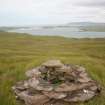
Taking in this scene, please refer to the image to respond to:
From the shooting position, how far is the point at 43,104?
761 inches

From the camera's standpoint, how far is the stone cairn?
19484mm

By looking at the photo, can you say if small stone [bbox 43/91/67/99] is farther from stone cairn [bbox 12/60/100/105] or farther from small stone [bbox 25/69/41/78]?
small stone [bbox 25/69/41/78]

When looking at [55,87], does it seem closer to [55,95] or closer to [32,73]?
[55,95]

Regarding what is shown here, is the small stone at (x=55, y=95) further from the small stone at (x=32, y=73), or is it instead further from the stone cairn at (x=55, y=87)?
the small stone at (x=32, y=73)

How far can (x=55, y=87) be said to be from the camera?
20266mm

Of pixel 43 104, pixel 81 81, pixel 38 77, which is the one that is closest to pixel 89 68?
pixel 81 81

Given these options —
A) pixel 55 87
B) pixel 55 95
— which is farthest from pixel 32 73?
pixel 55 95

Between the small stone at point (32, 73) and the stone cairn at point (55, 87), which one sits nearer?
the stone cairn at point (55, 87)

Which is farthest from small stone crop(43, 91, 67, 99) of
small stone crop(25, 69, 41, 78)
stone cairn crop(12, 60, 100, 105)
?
small stone crop(25, 69, 41, 78)

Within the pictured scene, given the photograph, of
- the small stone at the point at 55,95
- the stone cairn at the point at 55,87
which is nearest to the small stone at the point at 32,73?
the stone cairn at the point at 55,87

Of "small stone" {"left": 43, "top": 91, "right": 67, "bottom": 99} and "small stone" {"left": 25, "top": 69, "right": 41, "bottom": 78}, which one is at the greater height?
"small stone" {"left": 25, "top": 69, "right": 41, "bottom": 78}

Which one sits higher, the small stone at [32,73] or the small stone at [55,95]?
the small stone at [32,73]

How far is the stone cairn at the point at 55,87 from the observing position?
63.9 feet

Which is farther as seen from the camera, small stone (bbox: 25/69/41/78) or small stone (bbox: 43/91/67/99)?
small stone (bbox: 25/69/41/78)
